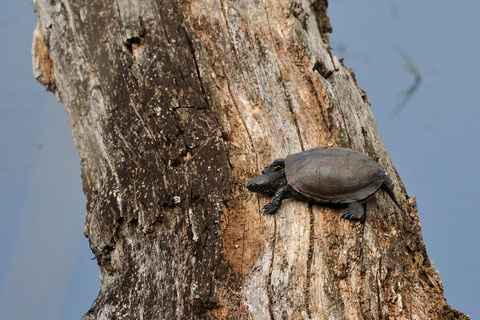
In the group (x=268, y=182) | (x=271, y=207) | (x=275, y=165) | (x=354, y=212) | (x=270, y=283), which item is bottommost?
(x=270, y=283)

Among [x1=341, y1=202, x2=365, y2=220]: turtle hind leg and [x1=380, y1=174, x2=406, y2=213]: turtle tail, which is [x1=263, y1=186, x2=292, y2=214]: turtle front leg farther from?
[x1=380, y1=174, x2=406, y2=213]: turtle tail

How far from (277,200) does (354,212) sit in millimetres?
457

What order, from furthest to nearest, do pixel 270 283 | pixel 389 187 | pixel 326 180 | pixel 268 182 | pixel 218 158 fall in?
pixel 218 158 < pixel 389 187 < pixel 268 182 < pixel 326 180 < pixel 270 283

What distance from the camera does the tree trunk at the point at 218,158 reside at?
9.99 ft

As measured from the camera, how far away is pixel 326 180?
3.20m

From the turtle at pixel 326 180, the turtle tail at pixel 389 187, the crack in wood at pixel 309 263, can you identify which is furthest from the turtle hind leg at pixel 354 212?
the turtle tail at pixel 389 187

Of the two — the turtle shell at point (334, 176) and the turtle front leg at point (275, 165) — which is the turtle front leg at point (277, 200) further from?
the turtle front leg at point (275, 165)

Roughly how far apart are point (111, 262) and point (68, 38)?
6.75ft

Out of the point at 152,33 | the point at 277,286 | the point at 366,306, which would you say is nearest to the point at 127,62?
the point at 152,33

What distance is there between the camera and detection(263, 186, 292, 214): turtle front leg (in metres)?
3.30

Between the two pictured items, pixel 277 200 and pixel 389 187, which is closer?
pixel 277 200

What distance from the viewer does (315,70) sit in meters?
4.25

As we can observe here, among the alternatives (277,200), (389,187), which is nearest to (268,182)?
(277,200)

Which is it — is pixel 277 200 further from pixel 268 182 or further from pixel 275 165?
pixel 275 165
